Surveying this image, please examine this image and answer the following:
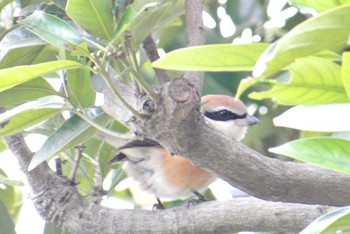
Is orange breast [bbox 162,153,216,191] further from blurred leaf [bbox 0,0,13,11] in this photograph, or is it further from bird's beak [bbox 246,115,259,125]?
blurred leaf [bbox 0,0,13,11]

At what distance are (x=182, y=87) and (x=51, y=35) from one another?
287 mm

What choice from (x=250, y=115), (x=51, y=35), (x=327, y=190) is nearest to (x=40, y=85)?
(x=51, y=35)

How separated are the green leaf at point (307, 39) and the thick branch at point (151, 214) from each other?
99 centimetres

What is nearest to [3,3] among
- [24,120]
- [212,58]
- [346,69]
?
[24,120]

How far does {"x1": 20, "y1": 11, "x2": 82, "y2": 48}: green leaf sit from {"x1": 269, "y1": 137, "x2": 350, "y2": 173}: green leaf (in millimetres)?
524

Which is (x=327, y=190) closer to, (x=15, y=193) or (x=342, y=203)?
(x=342, y=203)

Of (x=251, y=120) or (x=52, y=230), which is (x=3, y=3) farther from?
(x=251, y=120)

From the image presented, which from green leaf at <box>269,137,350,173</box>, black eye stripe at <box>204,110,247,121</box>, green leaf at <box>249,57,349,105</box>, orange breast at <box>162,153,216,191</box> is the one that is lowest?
orange breast at <box>162,153,216,191</box>

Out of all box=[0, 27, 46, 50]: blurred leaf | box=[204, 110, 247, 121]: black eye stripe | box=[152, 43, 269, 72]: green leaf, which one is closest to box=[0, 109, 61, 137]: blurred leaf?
box=[0, 27, 46, 50]: blurred leaf

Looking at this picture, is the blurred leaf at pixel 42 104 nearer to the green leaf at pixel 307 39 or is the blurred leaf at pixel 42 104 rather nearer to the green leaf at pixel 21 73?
the green leaf at pixel 21 73

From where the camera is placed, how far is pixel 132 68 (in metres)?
1.29

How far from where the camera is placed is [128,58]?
1394mm

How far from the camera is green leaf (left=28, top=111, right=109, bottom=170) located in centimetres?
171

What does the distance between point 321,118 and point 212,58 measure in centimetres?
18
